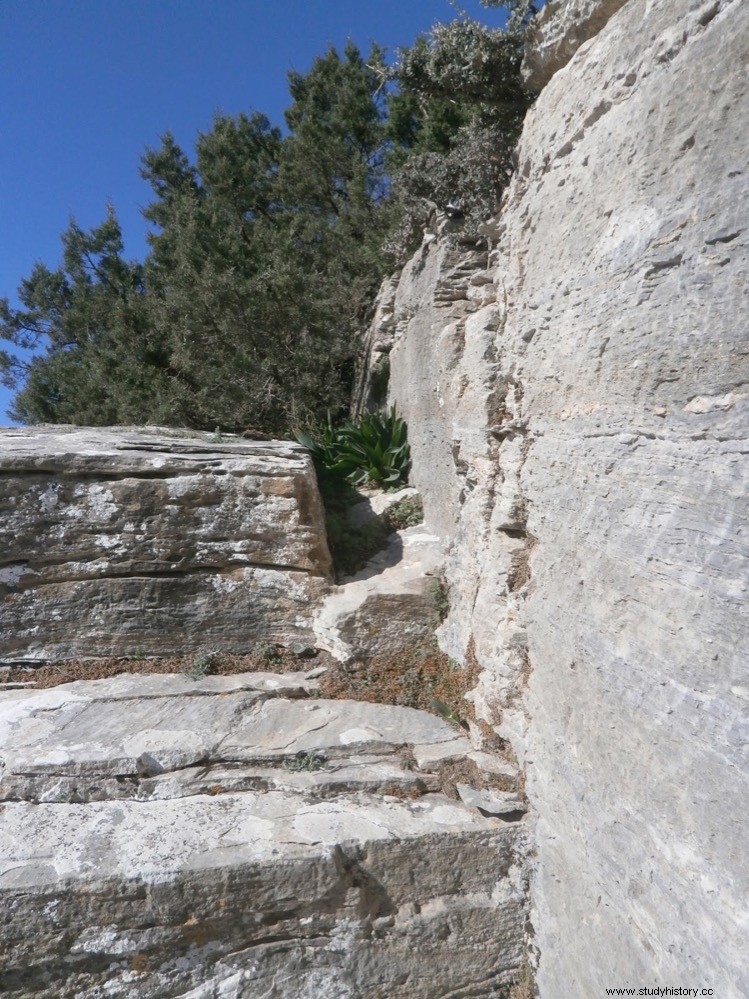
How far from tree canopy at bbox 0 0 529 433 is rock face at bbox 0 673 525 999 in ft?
13.9

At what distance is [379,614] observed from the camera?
4422mm

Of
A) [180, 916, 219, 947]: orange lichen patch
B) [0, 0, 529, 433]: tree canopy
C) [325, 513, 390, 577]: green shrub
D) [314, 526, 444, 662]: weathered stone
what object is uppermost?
[0, 0, 529, 433]: tree canopy

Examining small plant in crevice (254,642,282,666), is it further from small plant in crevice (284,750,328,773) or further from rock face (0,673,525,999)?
small plant in crevice (284,750,328,773)

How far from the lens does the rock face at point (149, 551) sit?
14.3 ft

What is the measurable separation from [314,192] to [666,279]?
8.92 m

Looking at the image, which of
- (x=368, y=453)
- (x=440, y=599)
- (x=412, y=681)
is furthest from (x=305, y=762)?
(x=368, y=453)

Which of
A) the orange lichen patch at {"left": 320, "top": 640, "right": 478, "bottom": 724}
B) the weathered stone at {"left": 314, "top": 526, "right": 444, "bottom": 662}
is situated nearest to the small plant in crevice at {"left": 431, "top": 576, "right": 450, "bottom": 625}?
the weathered stone at {"left": 314, "top": 526, "right": 444, "bottom": 662}

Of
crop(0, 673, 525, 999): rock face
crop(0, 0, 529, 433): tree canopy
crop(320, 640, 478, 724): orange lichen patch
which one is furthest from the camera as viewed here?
crop(0, 0, 529, 433): tree canopy

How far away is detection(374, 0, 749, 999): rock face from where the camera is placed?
6.47 ft

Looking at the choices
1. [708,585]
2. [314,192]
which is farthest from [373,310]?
[708,585]

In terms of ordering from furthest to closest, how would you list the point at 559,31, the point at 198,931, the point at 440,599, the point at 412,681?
the point at 440,599
the point at 412,681
the point at 559,31
the point at 198,931

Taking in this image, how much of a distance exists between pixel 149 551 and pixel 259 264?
5367 mm

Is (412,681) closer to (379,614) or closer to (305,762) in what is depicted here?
(379,614)

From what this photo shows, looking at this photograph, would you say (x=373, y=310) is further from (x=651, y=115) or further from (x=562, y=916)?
(x=562, y=916)
